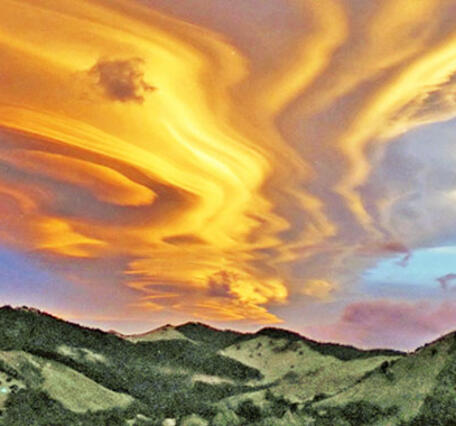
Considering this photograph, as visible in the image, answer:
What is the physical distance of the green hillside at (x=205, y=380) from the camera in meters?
110

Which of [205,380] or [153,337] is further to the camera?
[153,337]

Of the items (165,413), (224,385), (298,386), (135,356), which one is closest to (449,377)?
(298,386)

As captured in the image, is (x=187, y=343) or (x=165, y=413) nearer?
(x=165, y=413)

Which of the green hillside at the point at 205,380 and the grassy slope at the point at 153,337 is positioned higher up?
the grassy slope at the point at 153,337

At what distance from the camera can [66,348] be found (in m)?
156

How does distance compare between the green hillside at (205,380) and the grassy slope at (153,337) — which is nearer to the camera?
the green hillside at (205,380)

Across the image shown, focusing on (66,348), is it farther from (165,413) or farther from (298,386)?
(298,386)

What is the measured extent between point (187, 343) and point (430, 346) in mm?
84188

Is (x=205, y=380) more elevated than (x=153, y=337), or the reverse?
(x=153, y=337)

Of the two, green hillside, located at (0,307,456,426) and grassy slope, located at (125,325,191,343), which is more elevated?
grassy slope, located at (125,325,191,343)

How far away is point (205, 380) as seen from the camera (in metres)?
162

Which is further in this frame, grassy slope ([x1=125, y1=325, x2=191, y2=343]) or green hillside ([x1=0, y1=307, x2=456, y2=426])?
grassy slope ([x1=125, y1=325, x2=191, y2=343])

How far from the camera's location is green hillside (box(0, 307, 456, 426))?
110m

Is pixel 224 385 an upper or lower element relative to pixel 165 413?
upper
